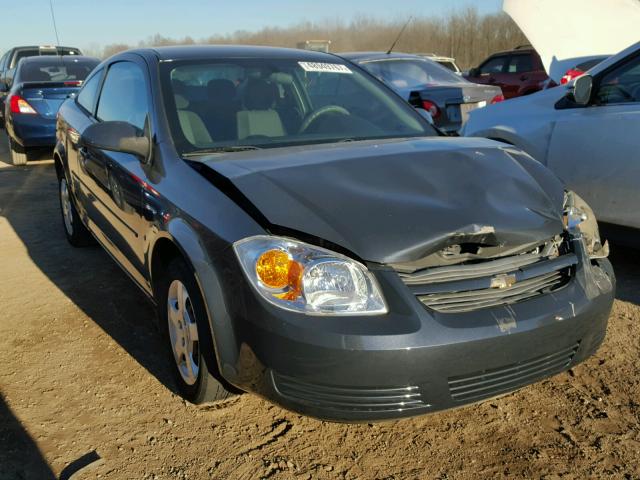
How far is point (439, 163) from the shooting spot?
2.67 m

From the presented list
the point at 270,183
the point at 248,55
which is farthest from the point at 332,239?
the point at 248,55

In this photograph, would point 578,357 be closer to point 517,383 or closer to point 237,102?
point 517,383

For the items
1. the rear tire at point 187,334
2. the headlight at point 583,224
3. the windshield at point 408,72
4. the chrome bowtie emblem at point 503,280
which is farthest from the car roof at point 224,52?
the windshield at point 408,72

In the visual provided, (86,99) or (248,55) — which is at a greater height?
(248,55)

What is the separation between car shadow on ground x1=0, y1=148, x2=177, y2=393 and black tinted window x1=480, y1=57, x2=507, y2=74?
11723 millimetres

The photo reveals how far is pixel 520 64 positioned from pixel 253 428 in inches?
566

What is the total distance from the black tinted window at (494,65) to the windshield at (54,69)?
973cm

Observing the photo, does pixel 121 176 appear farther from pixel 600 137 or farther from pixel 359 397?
pixel 600 137

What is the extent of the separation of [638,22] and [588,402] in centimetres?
736

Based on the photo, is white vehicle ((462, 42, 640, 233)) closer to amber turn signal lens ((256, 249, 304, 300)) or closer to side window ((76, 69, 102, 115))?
amber turn signal lens ((256, 249, 304, 300))

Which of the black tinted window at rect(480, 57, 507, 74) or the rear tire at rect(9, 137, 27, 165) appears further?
the black tinted window at rect(480, 57, 507, 74)

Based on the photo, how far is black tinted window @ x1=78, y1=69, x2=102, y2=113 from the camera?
432cm

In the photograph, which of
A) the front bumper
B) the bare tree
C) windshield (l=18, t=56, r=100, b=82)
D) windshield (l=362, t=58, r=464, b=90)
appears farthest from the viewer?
the bare tree

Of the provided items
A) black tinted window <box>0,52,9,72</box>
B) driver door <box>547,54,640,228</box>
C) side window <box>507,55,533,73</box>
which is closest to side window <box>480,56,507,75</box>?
side window <box>507,55,533,73</box>
